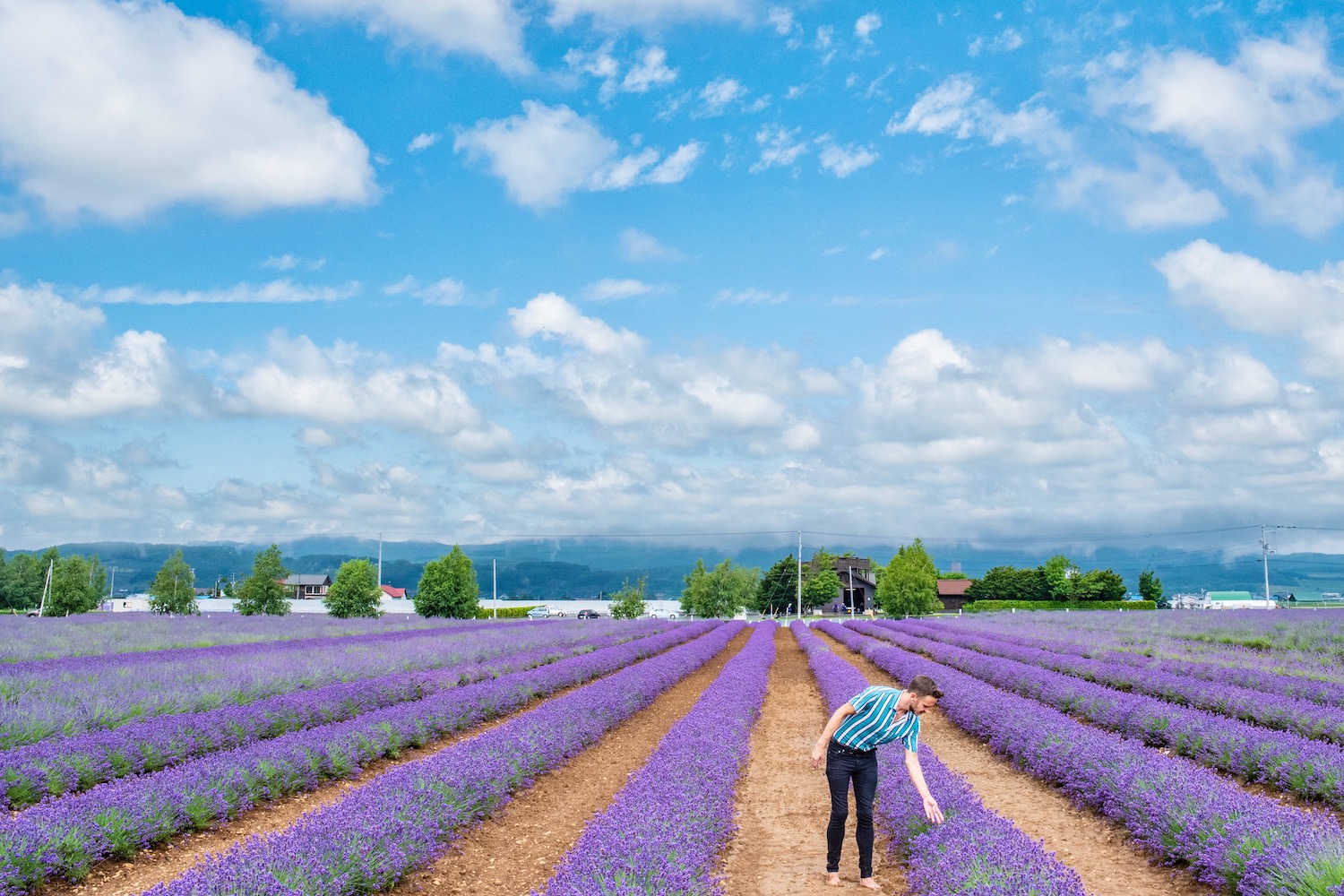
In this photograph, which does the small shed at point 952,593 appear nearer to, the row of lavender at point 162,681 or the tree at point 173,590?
the tree at point 173,590

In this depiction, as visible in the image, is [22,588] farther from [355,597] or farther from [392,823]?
[392,823]

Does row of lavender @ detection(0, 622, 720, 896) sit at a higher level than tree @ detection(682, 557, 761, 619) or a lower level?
higher

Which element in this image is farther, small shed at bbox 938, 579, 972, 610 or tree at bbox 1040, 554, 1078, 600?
small shed at bbox 938, 579, 972, 610

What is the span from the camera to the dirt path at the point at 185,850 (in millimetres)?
5891

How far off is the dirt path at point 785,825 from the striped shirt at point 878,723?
111cm

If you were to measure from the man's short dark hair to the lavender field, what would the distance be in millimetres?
984

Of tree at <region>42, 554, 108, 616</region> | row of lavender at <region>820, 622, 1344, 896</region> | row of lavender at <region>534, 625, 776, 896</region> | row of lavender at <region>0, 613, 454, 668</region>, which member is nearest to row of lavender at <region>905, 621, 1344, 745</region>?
row of lavender at <region>820, 622, 1344, 896</region>

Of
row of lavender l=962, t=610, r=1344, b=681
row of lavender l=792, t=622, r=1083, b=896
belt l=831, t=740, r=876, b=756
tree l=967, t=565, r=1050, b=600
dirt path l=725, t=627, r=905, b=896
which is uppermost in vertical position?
belt l=831, t=740, r=876, b=756

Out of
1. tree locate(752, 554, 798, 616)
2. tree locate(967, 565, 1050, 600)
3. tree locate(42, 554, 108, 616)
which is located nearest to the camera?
tree locate(42, 554, 108, 616)

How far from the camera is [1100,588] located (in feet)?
307

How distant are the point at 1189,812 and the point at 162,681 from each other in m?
13.7

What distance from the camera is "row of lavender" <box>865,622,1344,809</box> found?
802 centimetres

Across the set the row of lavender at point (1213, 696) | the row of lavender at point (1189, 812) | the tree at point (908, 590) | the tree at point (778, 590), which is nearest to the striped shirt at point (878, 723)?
the row of lavender at point (1189, 812)

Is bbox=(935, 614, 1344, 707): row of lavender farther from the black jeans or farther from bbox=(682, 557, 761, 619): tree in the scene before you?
bbox=(682, 557, 761, 619): tree
